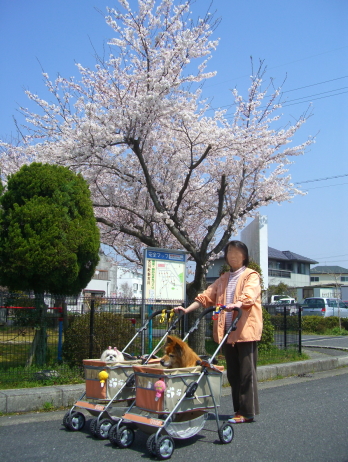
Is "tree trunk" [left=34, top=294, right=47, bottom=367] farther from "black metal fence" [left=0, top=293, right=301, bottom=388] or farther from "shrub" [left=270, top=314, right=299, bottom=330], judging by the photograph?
"shrub" [left=270, top=314, right=299, bottom=330]

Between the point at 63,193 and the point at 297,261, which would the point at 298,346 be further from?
the point at 297,261

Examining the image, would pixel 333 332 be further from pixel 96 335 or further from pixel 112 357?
pixel 112 357

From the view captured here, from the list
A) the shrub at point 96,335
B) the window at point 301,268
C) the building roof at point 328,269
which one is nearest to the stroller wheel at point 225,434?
the shrub at point 96,335

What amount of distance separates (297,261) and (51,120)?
45654mm

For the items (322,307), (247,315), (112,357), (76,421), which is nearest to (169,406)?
(112,357)

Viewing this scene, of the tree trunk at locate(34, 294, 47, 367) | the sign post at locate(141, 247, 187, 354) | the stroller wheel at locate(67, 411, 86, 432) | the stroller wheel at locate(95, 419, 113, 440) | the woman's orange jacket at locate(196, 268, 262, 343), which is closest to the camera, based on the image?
the stroller wheel at locate(95, 419, 113, 440)

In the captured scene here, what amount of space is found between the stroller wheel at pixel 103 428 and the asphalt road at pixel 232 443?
66 millimetres

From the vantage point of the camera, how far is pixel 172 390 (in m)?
4.08

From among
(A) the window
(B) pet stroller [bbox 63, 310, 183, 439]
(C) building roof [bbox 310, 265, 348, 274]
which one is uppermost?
(C) building roof [bbox 310, 265, 348, 274]

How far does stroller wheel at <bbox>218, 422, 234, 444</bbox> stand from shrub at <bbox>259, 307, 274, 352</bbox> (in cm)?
627

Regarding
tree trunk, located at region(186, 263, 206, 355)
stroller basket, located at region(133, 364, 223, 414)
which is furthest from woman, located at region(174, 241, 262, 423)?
tree trunk, located at region(186, 263, 206, 355)

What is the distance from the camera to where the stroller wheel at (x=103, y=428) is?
14.7ft

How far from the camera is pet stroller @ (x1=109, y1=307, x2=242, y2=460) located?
4.00 meters

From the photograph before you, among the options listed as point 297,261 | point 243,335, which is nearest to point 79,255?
point 243,335
